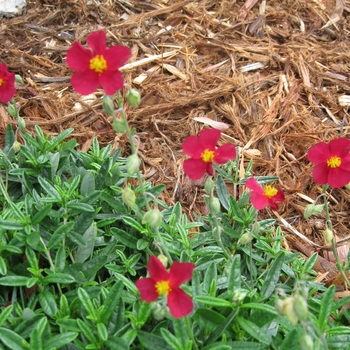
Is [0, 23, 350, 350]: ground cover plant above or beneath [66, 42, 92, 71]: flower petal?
beneath

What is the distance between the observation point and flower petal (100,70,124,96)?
1700 millimetres

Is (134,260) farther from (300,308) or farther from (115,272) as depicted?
(300,308)

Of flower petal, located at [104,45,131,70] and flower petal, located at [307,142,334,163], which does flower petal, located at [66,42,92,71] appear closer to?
flower petal, located at [104,45,131,70]

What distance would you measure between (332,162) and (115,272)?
43.5 inches

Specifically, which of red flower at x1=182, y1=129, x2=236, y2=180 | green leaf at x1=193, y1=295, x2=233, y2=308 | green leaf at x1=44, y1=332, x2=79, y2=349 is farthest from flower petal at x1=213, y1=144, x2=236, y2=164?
green leaf at x1=44, y1=332, x2=79, y2=349

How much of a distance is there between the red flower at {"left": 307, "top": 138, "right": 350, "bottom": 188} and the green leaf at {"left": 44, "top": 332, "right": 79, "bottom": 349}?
1226mm

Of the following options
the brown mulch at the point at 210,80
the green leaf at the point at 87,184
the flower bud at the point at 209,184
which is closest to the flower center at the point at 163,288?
the flower bud at the point at 209,184

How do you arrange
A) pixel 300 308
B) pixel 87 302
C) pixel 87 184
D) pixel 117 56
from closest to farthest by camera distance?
pixel 300 308 → pixel 117 56 → pixel 87 302 → pixel 87 184

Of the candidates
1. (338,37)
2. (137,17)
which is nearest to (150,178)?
(137,17)

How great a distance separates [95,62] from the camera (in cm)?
176

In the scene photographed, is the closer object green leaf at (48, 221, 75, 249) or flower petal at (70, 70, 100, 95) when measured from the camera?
flower petal at (70, 70, 100, 95)

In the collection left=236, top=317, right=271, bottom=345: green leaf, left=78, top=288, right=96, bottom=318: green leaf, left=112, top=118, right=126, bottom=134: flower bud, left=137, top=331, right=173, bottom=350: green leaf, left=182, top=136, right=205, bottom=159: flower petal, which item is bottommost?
left=236, top=317, right=271, bottom=345: green leaf

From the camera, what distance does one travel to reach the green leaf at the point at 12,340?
1.90 m

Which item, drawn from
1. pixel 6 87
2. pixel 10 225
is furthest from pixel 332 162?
pixel 6 87
